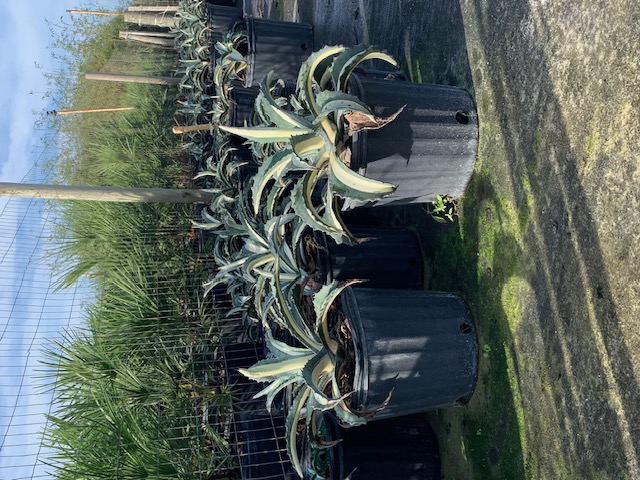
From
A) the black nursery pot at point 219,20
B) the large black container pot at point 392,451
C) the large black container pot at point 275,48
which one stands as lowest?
the large black container pot at point 392,451

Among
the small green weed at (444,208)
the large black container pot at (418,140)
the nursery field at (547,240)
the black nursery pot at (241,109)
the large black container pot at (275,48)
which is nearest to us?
the nursery field at (547,240)

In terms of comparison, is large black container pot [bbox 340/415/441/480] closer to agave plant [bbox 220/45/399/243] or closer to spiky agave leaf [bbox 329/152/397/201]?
agave plant [bbox 220/45/399/243]

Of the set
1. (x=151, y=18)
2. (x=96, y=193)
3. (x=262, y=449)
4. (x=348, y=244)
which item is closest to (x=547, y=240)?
(x=348, y=244)

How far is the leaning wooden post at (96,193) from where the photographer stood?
3.77 m

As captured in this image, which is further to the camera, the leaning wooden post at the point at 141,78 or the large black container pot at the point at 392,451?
the leaning wooden post at the point at 141,78

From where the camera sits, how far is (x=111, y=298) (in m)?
4.88

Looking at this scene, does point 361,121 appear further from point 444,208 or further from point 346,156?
point 444,208

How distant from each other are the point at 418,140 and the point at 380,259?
828 millimetres

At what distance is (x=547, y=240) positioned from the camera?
2109mm

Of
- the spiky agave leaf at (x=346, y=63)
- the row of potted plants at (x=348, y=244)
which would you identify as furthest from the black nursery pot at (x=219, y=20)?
the spiky agave leaf at (x=346, y=63)

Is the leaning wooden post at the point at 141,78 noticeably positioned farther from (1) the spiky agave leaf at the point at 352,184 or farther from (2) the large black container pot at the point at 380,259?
(1) the spiky agave leaf at the point at 352,184

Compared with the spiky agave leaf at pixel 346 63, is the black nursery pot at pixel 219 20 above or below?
above

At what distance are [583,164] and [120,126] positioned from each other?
7.89 meters

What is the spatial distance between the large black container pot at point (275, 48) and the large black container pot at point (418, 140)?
2159 millimetres
